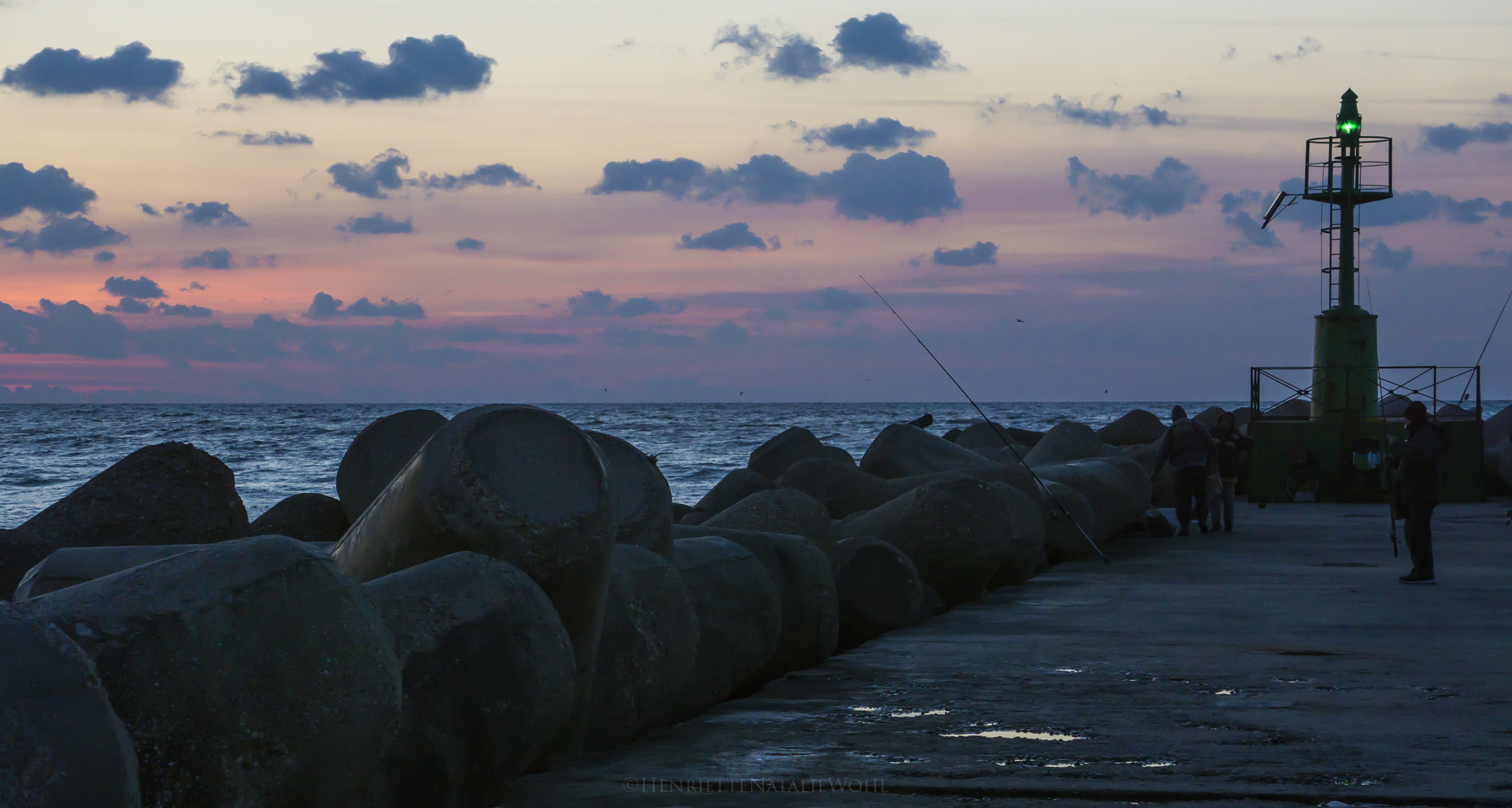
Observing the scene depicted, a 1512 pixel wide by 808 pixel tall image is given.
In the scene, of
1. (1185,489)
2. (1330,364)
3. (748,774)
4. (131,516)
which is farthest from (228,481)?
(1330,364)

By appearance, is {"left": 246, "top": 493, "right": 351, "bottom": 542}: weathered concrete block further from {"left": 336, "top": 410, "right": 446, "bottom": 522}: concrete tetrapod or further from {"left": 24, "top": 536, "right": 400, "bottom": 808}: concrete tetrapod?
{"left": 24, "top": 536, "right": 400, "bottom": 808}: concrete tetrapod

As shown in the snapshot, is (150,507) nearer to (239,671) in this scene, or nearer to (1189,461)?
(239,671)

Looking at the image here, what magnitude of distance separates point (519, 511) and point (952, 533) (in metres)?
5.22

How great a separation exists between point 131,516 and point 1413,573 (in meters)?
8.56

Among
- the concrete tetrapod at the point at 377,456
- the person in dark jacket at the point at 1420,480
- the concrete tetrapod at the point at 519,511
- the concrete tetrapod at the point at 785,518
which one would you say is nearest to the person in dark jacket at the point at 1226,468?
the person in dark jacket at the point at 1420,480

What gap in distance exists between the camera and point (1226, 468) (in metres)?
14.7

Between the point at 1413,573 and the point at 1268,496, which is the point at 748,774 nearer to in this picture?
the point at 1413,573

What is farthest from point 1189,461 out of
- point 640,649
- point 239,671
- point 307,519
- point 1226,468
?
point 239,671

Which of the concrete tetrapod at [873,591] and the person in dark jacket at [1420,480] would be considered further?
the person in dark jacket at [1420,480]

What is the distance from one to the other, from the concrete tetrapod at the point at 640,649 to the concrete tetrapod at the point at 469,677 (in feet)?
2.35

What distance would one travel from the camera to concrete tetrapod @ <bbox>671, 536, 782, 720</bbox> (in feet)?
18.5

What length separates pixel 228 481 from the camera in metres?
8.00

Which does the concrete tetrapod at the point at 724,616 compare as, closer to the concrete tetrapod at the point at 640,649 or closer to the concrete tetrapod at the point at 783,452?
the concrete tetrapod at the point at 640,649

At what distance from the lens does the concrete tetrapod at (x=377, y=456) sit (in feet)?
29.0
